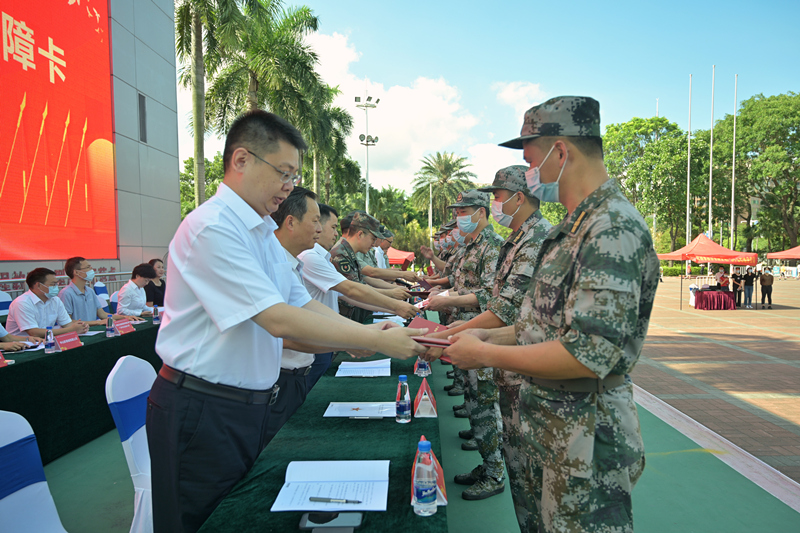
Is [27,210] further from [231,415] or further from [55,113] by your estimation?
[231,415]

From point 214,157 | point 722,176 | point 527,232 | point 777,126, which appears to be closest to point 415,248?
point 214,157

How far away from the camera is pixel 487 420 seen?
356 centimetres

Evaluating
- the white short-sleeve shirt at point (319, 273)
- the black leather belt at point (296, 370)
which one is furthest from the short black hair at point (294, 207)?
the black leather belt at point (296, 370)

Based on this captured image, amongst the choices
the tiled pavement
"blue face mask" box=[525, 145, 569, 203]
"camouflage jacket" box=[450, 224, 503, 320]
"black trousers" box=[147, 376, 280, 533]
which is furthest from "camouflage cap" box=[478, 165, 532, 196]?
the tiled pavement

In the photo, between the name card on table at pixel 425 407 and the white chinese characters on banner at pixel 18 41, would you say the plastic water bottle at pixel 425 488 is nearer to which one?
the name card on table at pixel 425 407

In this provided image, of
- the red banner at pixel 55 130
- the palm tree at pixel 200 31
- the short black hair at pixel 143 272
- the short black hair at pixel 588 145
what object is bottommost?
the short black hair at pixel 143 272

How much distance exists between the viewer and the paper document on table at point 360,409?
2.32m

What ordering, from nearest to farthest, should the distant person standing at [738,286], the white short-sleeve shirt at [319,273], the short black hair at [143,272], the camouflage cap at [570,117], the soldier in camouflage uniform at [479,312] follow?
the camouflage cap at [570,117], the soldier in camouflage uniform at [479,312], the white short-sleeve shirt at [319,273], the short black hair at [143,272], the distant person standing at [738,286]

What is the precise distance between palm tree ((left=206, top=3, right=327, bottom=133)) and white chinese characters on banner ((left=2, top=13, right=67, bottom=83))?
11.1 meters

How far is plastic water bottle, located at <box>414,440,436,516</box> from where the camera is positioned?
1426 millimetres

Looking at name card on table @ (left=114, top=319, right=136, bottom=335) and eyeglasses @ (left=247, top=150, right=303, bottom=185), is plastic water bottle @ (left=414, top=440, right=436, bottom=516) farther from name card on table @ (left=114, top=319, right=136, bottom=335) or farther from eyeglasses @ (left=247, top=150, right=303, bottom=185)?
name card on table @ (left=114, top=319, right=136, bottom=335)

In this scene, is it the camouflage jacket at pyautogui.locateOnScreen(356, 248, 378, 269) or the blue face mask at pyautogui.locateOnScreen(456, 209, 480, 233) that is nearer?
the blue face mask at pyautogui.locateOnScreen(456, 209, 480, 233)

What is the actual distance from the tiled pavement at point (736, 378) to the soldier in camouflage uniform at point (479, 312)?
8.59 feet

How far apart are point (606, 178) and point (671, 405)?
517 cm
